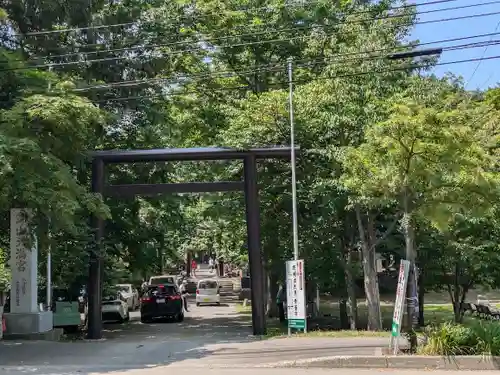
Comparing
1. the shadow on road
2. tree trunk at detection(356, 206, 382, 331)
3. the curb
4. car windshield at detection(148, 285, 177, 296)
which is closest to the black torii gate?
the shadow on road

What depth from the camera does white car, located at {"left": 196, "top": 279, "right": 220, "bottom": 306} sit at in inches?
1528

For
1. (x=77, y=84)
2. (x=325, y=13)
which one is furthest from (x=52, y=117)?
(x=325, y=13)

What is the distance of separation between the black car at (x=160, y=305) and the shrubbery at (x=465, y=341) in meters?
15.2

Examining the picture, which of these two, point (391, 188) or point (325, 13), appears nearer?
point (391, 188)

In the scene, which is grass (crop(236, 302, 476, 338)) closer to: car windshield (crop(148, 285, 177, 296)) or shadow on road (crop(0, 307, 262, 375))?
shadow on road (crop(0, 307, 262, 375))

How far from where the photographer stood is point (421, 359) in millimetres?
11906

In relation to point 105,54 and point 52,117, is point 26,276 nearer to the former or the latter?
point 52,117

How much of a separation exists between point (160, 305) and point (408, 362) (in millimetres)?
15647

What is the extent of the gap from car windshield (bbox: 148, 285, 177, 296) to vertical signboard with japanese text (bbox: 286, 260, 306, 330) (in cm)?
996

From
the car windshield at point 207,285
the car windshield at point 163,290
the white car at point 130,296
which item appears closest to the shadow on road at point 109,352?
the car windshield at point 163,290

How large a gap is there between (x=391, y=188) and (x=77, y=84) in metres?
10.2

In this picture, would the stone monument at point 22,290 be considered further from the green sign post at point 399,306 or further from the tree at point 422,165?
the green sign post at point 399,306

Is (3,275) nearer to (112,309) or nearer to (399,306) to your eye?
(112,309)

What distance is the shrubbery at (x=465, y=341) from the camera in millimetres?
12062
